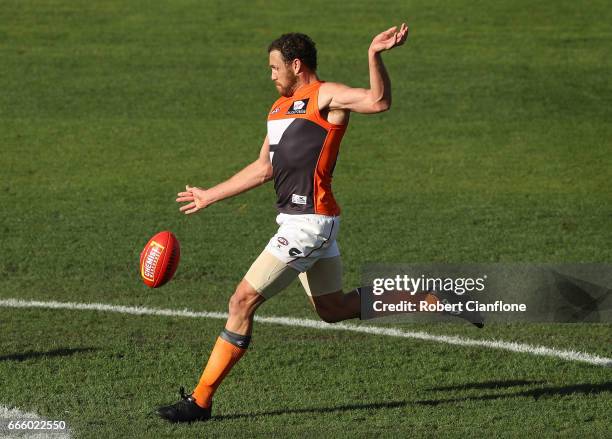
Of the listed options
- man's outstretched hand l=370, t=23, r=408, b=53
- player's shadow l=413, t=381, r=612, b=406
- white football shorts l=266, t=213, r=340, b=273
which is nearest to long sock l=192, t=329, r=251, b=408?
white football shorts l=266, t=213, r=340, b=273

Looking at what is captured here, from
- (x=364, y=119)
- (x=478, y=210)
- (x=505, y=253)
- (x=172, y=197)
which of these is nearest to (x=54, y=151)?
(x=172, y=197)

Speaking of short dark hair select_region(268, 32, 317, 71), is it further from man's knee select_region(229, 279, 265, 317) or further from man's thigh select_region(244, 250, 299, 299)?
man's knee select_region(229, 279, 265, 317)

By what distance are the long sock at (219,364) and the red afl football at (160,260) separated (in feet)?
3.04

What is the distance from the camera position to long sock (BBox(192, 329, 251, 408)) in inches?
317

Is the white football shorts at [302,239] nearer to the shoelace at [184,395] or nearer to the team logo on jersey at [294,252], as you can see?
the team logo on jersey at [294,252]

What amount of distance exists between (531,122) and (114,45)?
28.9 feet

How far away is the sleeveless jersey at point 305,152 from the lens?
26.9 ft

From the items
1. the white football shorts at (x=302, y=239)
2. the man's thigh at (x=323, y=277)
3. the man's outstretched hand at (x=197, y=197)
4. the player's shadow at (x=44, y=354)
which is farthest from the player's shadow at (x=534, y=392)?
the player's shadow at (x=44, y=354)

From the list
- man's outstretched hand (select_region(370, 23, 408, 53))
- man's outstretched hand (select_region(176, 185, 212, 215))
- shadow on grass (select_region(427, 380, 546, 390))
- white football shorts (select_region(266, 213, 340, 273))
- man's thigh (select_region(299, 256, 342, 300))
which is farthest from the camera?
shadow on grass (select_region(427, 380, 546, 390))

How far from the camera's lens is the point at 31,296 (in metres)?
12.0

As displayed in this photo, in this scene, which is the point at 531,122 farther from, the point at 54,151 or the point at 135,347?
the point at 135,347

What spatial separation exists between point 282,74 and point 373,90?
2.86ft

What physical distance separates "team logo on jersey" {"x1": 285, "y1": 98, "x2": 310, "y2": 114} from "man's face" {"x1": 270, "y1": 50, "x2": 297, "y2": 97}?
0.17 metres

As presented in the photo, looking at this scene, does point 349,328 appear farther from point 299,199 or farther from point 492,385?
point 299,199
